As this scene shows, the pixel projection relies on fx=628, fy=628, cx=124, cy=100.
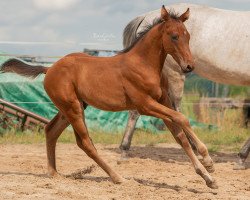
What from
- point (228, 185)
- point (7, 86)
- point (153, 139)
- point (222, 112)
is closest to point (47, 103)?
point (7, 86)

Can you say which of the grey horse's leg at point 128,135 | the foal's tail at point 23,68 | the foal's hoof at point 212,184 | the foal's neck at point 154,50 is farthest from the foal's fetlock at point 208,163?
the grey horse's leg at point 128,135

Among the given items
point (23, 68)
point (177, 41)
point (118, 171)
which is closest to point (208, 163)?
point (177, 41)

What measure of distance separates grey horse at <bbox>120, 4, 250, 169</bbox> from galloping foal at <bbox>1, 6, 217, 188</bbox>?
92.0 inches

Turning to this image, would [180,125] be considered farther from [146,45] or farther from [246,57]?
[246,57]

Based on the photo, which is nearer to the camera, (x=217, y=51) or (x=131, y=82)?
(x=131, y=82)

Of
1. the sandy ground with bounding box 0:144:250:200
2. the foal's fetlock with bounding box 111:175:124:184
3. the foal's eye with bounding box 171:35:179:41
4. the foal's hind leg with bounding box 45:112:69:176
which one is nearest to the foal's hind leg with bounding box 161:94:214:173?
the sandy ground with bounding box 0:144:250:200

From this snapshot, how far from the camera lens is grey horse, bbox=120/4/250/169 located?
331 inches

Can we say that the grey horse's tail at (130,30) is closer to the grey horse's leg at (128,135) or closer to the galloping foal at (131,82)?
the grey horse's leg at (128,135)

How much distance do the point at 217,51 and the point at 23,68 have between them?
9.46 feet

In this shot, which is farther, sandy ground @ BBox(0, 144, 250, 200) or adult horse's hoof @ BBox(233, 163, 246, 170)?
adult horse's hoof @ BBox(233, 163, 246, 170)

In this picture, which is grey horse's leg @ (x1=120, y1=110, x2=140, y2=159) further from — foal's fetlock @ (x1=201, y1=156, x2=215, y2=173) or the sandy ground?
foal's fetlock @ (x1=201, y1=156, x2=215, y2=173)

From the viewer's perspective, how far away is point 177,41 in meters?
5.77

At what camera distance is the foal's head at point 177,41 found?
18.6 ft

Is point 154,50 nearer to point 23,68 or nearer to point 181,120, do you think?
point 181,120
